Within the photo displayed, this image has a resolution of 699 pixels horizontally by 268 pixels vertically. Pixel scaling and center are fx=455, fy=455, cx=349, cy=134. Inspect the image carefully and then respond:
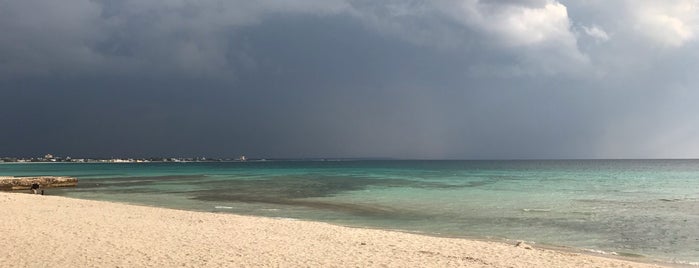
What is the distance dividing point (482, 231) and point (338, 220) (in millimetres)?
7437

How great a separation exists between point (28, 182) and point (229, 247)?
45.8 meters

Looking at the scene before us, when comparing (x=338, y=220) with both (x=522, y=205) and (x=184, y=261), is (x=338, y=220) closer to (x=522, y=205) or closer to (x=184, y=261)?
(x=184, y=261)

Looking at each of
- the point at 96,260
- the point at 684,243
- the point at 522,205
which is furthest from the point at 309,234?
the point at 522,205

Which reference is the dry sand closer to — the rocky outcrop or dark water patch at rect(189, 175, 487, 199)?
dark water patch at rect(189, 175, 487, 199)

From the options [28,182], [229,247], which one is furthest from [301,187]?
[229,247]

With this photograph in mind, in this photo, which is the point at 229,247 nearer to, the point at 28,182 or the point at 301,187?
the point at 301,187

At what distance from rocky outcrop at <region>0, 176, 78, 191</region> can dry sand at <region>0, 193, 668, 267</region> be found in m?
33.2

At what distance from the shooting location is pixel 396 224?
883 inches

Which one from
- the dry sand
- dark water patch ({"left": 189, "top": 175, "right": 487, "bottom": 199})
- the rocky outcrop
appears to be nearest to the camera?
the dry sand

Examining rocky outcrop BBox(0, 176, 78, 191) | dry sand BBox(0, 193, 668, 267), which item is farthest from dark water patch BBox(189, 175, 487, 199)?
dry sand BBox(0, 193, 668, 267)

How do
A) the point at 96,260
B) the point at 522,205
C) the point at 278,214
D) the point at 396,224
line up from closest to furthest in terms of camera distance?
1. the point at 96,260
2. the point at 396,224
3. the point at 278,214
4. the point at 522,205

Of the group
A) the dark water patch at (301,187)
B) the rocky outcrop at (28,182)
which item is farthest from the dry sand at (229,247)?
the rocky outcrop at (28,182)

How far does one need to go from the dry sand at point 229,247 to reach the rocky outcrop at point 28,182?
33.2 metres

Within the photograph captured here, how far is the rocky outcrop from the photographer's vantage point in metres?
46.2
